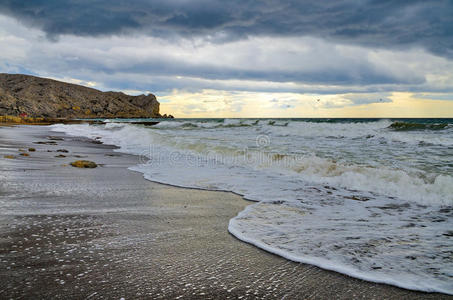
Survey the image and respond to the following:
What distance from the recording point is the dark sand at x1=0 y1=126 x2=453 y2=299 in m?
1.87

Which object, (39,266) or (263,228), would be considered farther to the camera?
(263,228)

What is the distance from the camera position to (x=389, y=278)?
7.06 ft

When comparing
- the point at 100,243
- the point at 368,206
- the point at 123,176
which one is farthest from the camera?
the point at 123,176

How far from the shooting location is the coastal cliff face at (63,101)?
87375 mm

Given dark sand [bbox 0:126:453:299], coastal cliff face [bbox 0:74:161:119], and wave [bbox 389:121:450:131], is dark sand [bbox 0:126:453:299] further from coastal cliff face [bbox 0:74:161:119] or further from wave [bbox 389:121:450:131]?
coastal cliff face [bbox 0:74:161:119]

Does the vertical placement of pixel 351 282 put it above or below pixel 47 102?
below

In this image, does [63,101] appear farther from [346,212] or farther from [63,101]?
[346,212]

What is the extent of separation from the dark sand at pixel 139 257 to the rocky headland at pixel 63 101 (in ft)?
298

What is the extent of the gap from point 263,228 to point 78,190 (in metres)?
2.93

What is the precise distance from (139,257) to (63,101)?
390 ft

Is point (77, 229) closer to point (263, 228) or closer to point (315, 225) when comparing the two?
point (263, 228)

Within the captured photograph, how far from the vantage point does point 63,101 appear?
10594cm

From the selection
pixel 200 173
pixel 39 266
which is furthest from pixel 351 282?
pixel 200 173

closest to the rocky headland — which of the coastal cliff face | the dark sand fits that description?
the coastal cliff face
